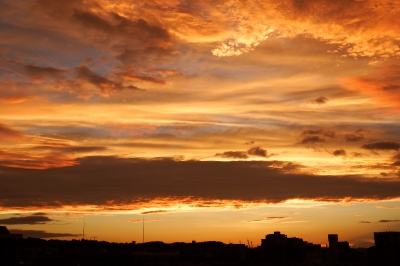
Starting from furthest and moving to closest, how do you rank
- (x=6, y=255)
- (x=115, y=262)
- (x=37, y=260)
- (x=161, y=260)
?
1. (x=161, y=260)
2. (x=115, y=262)
3. (x=37, y=260)
4. (x=6, y=255)

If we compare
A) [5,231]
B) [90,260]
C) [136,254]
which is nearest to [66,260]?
[90,260]

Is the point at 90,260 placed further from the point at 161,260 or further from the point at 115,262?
the point at 161,260

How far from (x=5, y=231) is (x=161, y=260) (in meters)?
74.4

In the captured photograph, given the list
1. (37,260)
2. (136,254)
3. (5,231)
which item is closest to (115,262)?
(136,254)

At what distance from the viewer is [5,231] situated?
140625mm

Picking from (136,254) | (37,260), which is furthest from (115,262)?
(37,260)

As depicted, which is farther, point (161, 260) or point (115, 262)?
point (161, 260)

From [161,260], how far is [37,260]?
50.6 metres

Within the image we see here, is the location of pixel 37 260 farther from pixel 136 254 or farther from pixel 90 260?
pixel 136 254

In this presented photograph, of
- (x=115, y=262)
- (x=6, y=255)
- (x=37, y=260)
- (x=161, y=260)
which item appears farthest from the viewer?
(x=161, y=260)

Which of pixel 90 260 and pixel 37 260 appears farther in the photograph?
pixel 90 260

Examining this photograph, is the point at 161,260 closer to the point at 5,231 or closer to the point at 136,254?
the point at 136,254

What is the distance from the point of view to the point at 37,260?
169 m

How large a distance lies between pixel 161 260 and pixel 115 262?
20.6 metres
